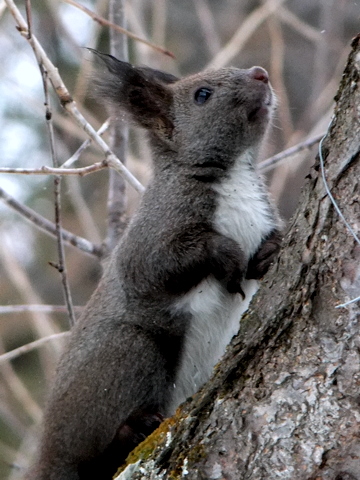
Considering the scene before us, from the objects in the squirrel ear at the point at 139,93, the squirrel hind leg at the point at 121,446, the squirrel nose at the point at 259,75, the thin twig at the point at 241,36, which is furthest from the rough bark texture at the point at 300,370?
the thin twig at the point at 241,36

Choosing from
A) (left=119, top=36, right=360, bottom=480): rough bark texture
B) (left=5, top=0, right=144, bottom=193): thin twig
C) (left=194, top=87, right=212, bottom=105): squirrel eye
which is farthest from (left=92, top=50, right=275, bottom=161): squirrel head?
(left=119, top=36, right=360, bottom=480): rough bark texture

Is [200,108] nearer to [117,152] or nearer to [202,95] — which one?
[202,95]

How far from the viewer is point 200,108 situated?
4.00 m

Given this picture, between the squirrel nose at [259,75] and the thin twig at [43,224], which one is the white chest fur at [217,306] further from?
the thin twig at [43,224]

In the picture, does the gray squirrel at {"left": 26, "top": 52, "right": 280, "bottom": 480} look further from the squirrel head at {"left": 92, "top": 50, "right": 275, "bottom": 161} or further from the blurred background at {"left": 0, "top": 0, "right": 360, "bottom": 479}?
the blurred background at {"left": 0, "top": 0, "right": 360, "bottom": 479}

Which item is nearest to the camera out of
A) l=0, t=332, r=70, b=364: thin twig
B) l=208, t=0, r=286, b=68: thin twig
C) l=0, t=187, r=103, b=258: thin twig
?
l=0, t=187, r=103, b=258: thin twig

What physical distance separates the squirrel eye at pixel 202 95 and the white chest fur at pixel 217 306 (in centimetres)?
59

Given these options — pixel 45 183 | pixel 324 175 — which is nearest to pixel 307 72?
pixel 45 183

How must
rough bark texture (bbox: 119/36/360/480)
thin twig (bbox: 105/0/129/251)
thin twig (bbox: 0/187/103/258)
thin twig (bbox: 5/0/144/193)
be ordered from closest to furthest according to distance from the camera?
rough bark texture (bbox: 119/36/360/480) → thin twig (bbox: 5/0/144/193) → thin twig (bbox: 0/187/103/258) → thin twig (bbox: 105/0/129/251)

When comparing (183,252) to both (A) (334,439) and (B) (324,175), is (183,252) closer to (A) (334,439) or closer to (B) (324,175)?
(B) (324,175)

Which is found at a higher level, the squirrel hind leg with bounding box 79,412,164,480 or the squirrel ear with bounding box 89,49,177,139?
the squirrel ear with bounding box 89,49,177,139

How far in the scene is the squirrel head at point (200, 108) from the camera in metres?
3.87

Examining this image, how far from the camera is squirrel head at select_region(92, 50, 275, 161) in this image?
3873 mm

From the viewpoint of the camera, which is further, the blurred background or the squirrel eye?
the blurred background
